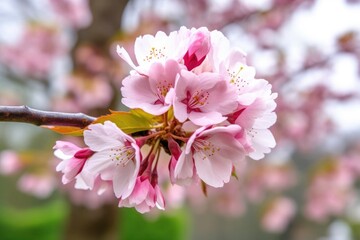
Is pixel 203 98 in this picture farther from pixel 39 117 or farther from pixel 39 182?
pixel 39 182

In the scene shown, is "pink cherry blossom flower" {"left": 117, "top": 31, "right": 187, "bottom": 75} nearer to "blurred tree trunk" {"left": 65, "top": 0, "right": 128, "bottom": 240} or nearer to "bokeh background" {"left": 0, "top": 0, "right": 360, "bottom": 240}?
"bokeh background" {"left": 0, "top": 0, "right": 360, "bottom": 240}

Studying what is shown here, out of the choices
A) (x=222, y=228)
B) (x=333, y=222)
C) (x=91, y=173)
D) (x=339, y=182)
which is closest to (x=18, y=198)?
(x=222, y=228)

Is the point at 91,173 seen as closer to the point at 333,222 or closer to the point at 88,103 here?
the point at 88,103

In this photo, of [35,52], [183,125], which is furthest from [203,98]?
[35,52]

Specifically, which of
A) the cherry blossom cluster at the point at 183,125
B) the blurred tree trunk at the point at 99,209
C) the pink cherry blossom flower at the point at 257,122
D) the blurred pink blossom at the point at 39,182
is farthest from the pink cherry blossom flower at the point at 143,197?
the blurred pink blossom at the point at 39,182

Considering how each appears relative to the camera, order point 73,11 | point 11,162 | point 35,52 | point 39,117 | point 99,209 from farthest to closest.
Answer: point 35,52 < point 73,11 < point 99,209 < point 11,162 < point 39,117

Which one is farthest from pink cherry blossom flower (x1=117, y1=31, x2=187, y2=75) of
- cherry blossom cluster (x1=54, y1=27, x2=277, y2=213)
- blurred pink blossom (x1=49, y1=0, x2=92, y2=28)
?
blurred pink blossom (x1=49, y1=0, x2=92, y2=28)
